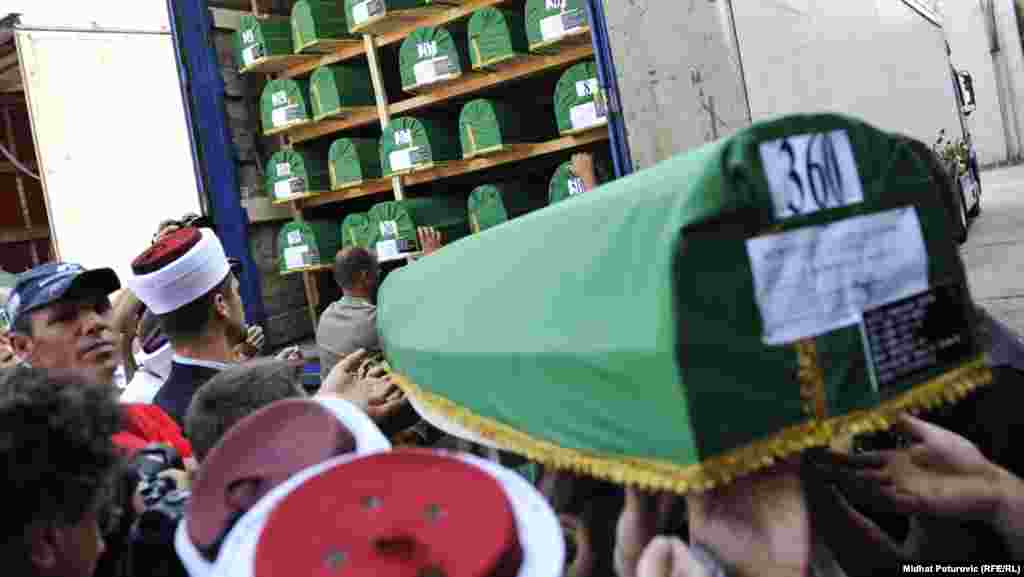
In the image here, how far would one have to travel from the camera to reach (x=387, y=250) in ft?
17.9

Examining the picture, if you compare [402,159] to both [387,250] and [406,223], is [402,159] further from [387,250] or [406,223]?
[387,250]

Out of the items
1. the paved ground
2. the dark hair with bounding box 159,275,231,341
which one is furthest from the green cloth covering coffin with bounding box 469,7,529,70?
the paved ground

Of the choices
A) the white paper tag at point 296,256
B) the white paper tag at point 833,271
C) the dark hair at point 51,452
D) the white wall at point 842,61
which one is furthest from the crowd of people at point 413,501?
the white paper tag at point 296,256

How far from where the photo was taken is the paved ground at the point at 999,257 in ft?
18.5

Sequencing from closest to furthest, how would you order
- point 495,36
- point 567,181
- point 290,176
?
point 567,181 < point 495,36 < point 290,176

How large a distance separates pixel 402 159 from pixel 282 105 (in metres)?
0.99

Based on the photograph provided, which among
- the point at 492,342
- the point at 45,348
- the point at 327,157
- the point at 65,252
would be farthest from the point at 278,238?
the point at 492,342

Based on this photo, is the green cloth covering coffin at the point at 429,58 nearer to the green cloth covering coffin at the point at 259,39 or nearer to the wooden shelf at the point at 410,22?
the wooden shelf at the point at 410,22

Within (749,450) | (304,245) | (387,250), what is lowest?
(749,450)

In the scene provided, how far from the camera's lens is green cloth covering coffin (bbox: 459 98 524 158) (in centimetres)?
514

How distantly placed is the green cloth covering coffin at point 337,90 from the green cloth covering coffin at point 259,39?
0.95 ft

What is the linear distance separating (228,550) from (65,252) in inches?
202

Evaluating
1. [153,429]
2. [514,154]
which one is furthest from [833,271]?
[514,154]

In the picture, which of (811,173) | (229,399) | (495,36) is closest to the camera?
(811,173)
